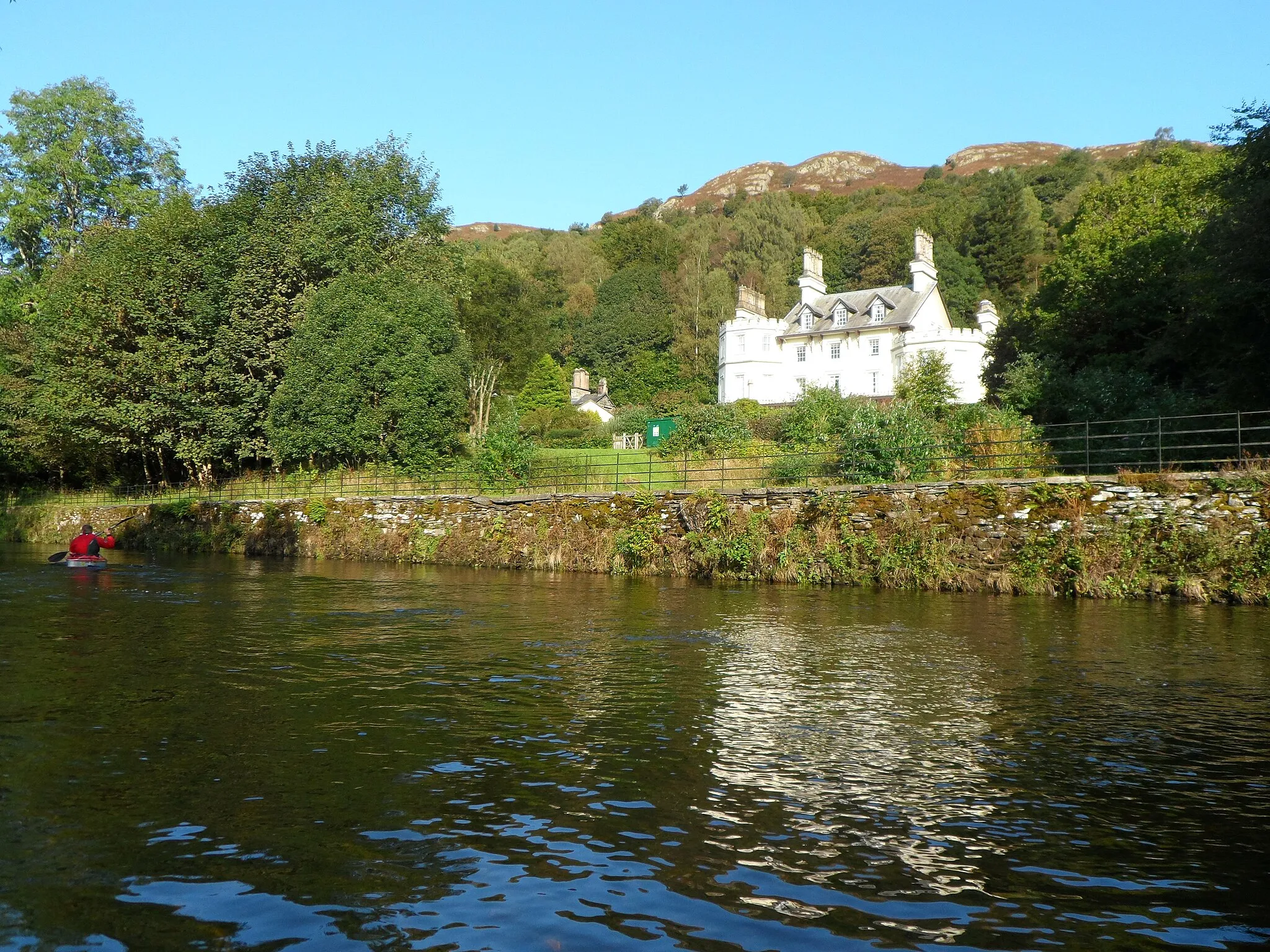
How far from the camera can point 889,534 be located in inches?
824

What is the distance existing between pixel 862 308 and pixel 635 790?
220 ft

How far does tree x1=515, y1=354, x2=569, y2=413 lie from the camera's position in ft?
278

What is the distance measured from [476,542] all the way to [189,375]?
62.4ft

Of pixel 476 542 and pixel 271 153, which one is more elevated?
pixel 271 153

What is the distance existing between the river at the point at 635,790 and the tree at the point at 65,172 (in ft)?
Result: 150

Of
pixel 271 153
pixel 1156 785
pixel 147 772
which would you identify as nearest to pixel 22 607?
pixel 147 772

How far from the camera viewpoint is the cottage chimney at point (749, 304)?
7238 cm

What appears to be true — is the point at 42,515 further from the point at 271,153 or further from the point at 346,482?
the point at 271,153

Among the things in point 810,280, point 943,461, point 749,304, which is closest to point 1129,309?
point 943,461

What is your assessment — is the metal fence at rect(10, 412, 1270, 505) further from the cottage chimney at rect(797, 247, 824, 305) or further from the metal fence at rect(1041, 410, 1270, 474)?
the cottage chimney at rect(797, 247, 824, 305)

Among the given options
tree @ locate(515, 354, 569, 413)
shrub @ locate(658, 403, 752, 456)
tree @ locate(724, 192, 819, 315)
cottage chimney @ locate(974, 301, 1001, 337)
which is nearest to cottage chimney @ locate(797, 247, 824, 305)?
cottage chimney @ locate(974, 301, 1001, 337)

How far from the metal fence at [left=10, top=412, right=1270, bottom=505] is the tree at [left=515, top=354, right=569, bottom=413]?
49960mm

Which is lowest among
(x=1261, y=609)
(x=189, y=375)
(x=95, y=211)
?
(x=1261, y=609)

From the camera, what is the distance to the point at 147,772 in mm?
7105
